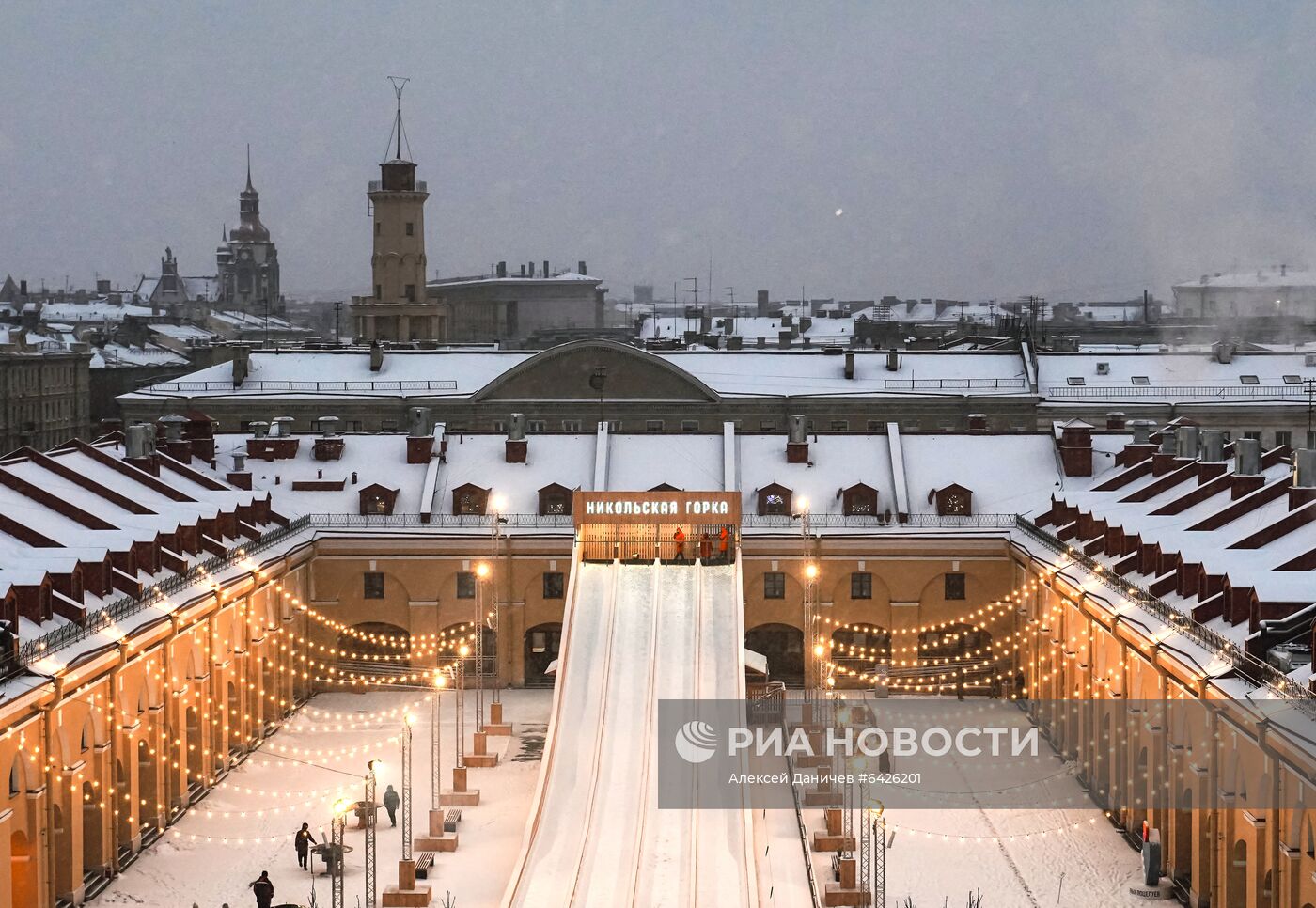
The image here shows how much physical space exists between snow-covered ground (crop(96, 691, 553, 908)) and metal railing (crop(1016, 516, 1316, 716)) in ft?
50.9

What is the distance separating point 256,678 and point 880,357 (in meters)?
45.2

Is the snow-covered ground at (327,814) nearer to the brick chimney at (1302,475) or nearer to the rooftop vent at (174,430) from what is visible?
the rooftop vent at (174,430)

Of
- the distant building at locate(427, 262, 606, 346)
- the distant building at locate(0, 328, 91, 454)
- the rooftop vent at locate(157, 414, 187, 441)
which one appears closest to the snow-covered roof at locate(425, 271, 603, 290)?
the distant building at locate(427, 262, 606, 346)

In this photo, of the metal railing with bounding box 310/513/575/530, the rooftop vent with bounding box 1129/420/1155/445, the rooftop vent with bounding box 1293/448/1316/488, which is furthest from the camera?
the rooftop vent with bounding box 1129/420/1155/445

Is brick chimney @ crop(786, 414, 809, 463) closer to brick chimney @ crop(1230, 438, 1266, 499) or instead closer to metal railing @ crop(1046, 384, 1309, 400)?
brick chimney @ crop(1230, 438, 1266, 499)

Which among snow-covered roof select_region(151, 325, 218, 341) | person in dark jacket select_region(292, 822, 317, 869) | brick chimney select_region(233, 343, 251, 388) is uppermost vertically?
snow-covered roof select_region(151, 325, 218, 341)

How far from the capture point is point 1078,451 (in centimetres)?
6525

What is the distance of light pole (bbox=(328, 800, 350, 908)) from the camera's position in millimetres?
38969

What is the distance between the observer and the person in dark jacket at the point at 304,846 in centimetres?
4406

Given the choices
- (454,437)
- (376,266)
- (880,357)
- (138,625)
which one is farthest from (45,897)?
(376,266)

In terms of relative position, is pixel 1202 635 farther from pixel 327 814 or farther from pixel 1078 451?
pixel 1078 451

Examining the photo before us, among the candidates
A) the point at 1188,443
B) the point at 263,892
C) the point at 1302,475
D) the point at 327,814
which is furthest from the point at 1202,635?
the point at 1188,443

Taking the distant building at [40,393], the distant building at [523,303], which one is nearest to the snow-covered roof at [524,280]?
the distant building at [523,303]

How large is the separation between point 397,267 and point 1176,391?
49.6 metres
